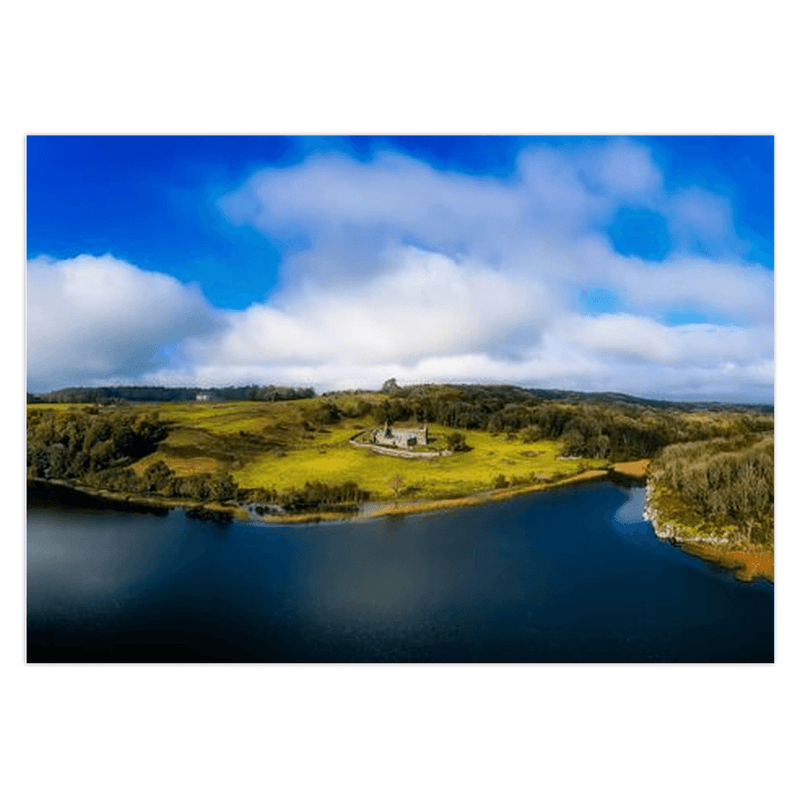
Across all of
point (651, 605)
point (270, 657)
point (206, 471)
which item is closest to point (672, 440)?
point (651, 605)

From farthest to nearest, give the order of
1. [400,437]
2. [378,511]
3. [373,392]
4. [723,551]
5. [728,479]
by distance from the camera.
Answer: [400,437], [373,392], [378,511], [728,479], [723,551]

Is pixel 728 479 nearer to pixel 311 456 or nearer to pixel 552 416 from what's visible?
pixel 552 416

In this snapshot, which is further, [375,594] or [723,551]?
[723,551]

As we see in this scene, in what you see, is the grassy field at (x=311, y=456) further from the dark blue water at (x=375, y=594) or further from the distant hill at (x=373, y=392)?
the dark blue water at (x=375, y=594)

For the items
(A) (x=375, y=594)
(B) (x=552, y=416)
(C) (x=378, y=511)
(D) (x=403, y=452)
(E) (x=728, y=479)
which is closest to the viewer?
(A) (x=375, y=594)

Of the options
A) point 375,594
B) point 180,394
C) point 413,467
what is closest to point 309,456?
point 413,467

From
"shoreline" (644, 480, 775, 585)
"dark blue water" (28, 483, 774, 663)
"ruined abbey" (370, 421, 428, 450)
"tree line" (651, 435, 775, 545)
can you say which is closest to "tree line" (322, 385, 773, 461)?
"ruined abbey" (370, 421, 428, 450)

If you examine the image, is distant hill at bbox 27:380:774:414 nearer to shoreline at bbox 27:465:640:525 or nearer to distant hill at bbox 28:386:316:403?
distant hill at bbox 28:386:316:403

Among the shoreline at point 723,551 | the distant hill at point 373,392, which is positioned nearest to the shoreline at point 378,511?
the shoreline at point 723,551
